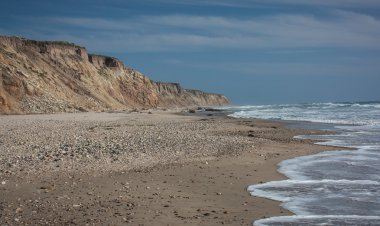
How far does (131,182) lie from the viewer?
10.4 metres

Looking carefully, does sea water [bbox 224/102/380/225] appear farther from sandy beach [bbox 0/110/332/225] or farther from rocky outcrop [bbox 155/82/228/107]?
rocky outcrop [bbox 155/82/228/107]

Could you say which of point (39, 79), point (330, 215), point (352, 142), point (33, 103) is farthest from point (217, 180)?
point (39, 79)

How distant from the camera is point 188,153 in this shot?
15383 millimetres

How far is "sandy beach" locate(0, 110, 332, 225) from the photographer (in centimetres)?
A: 768

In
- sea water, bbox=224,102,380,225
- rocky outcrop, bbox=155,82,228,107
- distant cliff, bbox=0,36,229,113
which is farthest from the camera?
rocky outcrop, bbox=155,82,228,107

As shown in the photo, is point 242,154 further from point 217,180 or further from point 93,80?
point 93,80

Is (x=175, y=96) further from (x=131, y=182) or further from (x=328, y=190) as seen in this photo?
(x=328, y=190)

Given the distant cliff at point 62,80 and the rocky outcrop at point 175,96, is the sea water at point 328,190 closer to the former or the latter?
the distant cliff at point 62,80

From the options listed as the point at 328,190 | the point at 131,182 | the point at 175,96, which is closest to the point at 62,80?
the point at 131,182

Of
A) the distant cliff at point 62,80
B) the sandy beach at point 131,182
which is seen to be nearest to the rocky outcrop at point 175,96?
the distant cliff at point 62,80

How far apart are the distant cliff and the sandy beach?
3109 centimetres

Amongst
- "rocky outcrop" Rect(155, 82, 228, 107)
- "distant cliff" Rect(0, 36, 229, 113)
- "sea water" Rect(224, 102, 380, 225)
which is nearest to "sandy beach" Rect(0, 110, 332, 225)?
"sea water" Rect(224, 102, 380, 225)

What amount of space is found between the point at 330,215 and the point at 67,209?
4718mm

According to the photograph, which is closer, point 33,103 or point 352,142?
point 352,142
